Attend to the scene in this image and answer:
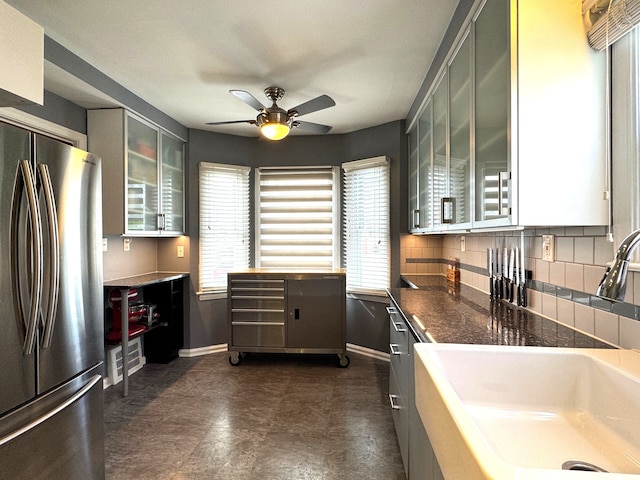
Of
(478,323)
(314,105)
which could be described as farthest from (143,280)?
(478,323)

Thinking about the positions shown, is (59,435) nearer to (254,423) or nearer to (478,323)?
(254,423)

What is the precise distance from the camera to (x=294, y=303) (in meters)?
3.37

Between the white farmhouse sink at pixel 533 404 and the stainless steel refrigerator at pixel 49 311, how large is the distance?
4.70ft

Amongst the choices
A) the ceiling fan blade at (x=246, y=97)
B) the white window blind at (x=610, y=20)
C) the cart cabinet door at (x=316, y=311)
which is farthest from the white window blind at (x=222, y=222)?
the white window blind at (x=610, y=20)

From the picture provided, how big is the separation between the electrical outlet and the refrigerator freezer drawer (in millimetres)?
2151

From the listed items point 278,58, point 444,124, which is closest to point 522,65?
point 444,124

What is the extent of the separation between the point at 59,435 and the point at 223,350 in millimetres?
2461

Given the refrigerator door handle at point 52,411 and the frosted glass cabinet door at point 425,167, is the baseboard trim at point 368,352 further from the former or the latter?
the refrigerator door handle at point 52,411

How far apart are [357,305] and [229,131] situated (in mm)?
2390

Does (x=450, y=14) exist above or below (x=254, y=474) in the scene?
above

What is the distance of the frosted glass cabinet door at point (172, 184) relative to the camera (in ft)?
11.0

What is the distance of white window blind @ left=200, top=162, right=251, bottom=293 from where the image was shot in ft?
12.5

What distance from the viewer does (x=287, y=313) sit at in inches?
133

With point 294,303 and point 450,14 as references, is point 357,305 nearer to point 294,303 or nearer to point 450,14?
point 294,303
